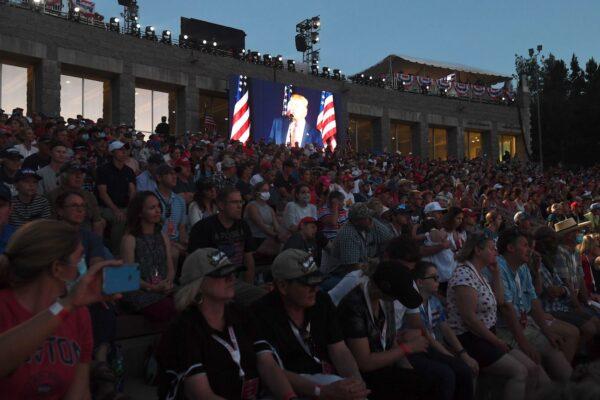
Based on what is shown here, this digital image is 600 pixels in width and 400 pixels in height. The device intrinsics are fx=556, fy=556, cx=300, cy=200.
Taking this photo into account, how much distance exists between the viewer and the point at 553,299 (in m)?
6.67

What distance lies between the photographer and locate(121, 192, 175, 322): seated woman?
15.6 ft

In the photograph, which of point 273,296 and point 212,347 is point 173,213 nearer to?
point 273,296

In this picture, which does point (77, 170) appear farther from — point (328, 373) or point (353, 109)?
point (353, 109)

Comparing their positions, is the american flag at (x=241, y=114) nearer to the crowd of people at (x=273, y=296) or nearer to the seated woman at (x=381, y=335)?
the crowd of people at (x=273, y=296)

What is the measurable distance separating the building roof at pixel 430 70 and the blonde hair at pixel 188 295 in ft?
118

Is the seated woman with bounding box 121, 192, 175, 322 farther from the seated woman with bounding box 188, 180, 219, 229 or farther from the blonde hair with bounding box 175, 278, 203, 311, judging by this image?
the seated woman with bounding box 188, 180, 219, 229

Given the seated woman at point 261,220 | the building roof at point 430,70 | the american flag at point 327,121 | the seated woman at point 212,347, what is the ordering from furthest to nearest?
the building roof at point 430,70, the american flag at point 327,121, the seated woman at point 261,220, the seated woman at point 212,347

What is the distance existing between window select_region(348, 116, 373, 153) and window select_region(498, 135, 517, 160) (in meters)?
11.6

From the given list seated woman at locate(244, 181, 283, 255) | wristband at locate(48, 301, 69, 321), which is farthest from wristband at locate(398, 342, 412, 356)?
seated woman at locate(244, 181, 283, 255)

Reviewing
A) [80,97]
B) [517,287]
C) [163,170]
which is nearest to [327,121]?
[80,97]

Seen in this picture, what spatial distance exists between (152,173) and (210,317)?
197 inches

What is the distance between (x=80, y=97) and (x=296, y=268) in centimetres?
2314

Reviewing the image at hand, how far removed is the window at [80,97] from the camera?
23.6m

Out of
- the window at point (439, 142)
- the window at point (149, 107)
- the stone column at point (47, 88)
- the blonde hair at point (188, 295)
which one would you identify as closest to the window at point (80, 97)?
the stone column at point (47, 88)
